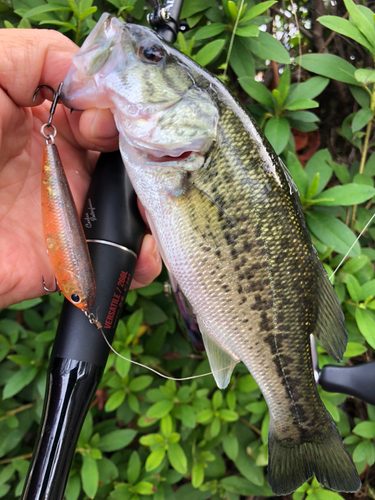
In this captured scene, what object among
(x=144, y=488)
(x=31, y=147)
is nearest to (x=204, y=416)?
(x=144, y=488)

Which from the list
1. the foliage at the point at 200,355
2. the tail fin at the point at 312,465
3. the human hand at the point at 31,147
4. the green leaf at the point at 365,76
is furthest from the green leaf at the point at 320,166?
the tail fin at the point at 312,465

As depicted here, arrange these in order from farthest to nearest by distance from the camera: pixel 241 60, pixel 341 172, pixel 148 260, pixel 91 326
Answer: pixel 341 172 < pixel 241 60 < pixel 148 260 < pixel 91 326

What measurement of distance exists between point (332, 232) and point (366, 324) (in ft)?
1.13

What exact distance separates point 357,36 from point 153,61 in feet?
2.68

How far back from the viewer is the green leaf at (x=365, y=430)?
1.20 metres

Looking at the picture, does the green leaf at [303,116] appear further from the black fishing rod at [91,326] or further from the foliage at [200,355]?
the black fishing rod at [91,326]

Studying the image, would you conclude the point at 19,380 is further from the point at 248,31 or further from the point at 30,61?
the point at 248,31

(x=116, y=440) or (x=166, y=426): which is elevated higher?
(x=166, y=426)

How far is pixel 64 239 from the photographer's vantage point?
619 millimetres

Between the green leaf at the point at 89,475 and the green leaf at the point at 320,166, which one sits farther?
the green leaf at the point at 320,166

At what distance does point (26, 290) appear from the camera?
86 cm

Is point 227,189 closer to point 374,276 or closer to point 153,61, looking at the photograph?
point 153,61

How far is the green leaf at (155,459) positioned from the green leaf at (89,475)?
0.51 feet

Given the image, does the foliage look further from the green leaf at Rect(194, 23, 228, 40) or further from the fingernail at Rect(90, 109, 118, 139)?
the fingernail at Rect(90, 109, 118, 139)
